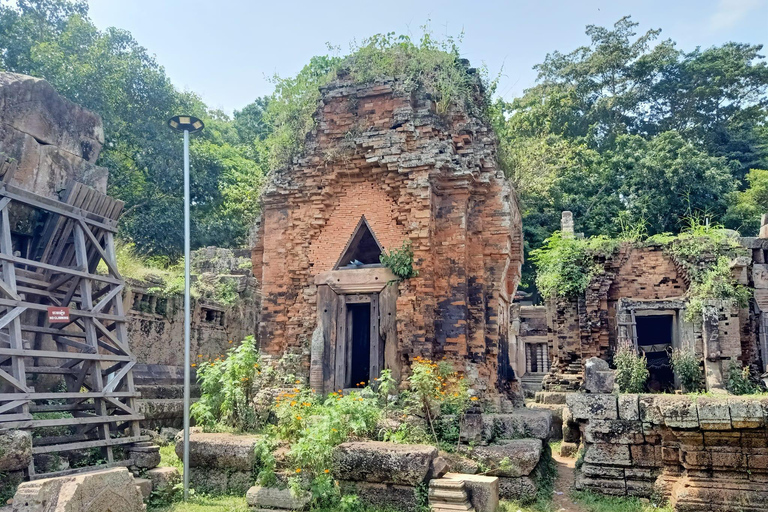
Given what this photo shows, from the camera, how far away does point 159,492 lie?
746cm

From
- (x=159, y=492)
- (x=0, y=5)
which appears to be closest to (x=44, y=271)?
(x=159, y=492)

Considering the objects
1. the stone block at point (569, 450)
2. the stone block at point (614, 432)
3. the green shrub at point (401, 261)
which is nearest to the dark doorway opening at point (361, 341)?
the green shrub at point (401, 261)

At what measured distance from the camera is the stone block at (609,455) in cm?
718

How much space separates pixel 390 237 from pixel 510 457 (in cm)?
392

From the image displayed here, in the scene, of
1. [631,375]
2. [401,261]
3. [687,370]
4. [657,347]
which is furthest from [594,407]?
[657,347]

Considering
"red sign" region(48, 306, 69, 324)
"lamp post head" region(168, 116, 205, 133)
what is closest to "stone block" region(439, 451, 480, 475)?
"red sign" region(48, 306, 69, 324)

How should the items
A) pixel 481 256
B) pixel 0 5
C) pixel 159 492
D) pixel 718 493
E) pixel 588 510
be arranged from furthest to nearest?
pixel 0 5, pixel 481 256, pixel 159 492, pixel 588 510, pixel 718 493

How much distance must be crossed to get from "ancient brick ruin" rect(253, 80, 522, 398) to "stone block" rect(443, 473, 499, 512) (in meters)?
2.15

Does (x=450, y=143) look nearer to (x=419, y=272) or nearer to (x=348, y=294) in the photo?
(x=419, y=272)

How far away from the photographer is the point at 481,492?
6.65m

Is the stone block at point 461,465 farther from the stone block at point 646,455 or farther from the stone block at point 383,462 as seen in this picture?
the stone block at point 646,455

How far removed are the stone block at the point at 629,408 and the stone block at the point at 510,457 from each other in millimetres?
1149

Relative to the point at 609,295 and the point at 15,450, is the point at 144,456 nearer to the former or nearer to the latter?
the point at 15,450

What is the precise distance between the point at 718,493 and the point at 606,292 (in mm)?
10178
